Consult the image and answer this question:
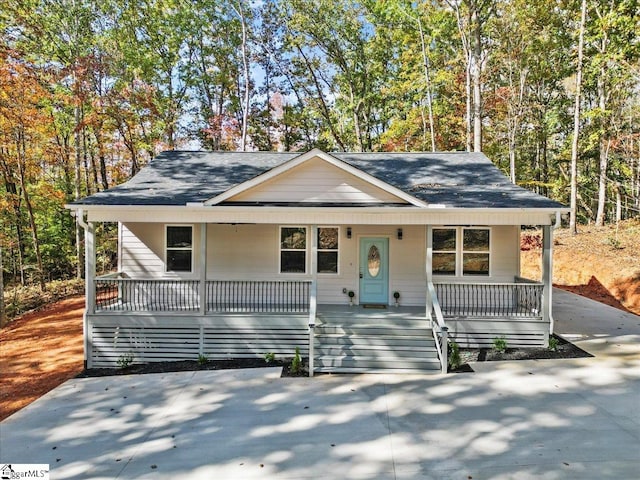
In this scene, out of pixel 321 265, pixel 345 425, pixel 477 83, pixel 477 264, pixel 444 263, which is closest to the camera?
pixel 345 425

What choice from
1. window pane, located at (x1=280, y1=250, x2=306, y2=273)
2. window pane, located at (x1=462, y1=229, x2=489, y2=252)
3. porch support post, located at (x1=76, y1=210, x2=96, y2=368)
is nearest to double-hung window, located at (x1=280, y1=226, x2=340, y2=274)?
window pane, located at (x1=280, y1=250, x2=306, y2=273)

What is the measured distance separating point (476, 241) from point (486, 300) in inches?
61.9

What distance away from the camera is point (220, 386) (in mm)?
7191

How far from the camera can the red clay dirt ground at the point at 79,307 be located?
8.12 m

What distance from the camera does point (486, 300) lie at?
9.78 m

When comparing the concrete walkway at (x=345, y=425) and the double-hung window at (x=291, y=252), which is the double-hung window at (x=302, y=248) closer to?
the double-hung window at (x=291, y=252)

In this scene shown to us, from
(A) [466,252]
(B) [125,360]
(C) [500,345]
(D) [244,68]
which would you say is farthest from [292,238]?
(D) [244,68]

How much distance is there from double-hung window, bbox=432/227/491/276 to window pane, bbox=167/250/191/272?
6.88 meters

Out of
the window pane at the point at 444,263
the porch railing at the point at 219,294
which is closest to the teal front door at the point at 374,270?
the window pane at the point at 444,263

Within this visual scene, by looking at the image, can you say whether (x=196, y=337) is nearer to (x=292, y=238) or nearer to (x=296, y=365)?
(x=296, y=365)

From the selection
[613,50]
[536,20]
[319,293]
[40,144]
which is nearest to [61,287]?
[40,144]

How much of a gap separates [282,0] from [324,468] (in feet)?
91.2

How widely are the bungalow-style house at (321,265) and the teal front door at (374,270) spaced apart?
3 centimetres

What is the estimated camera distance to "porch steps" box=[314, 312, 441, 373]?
25.4 feet
